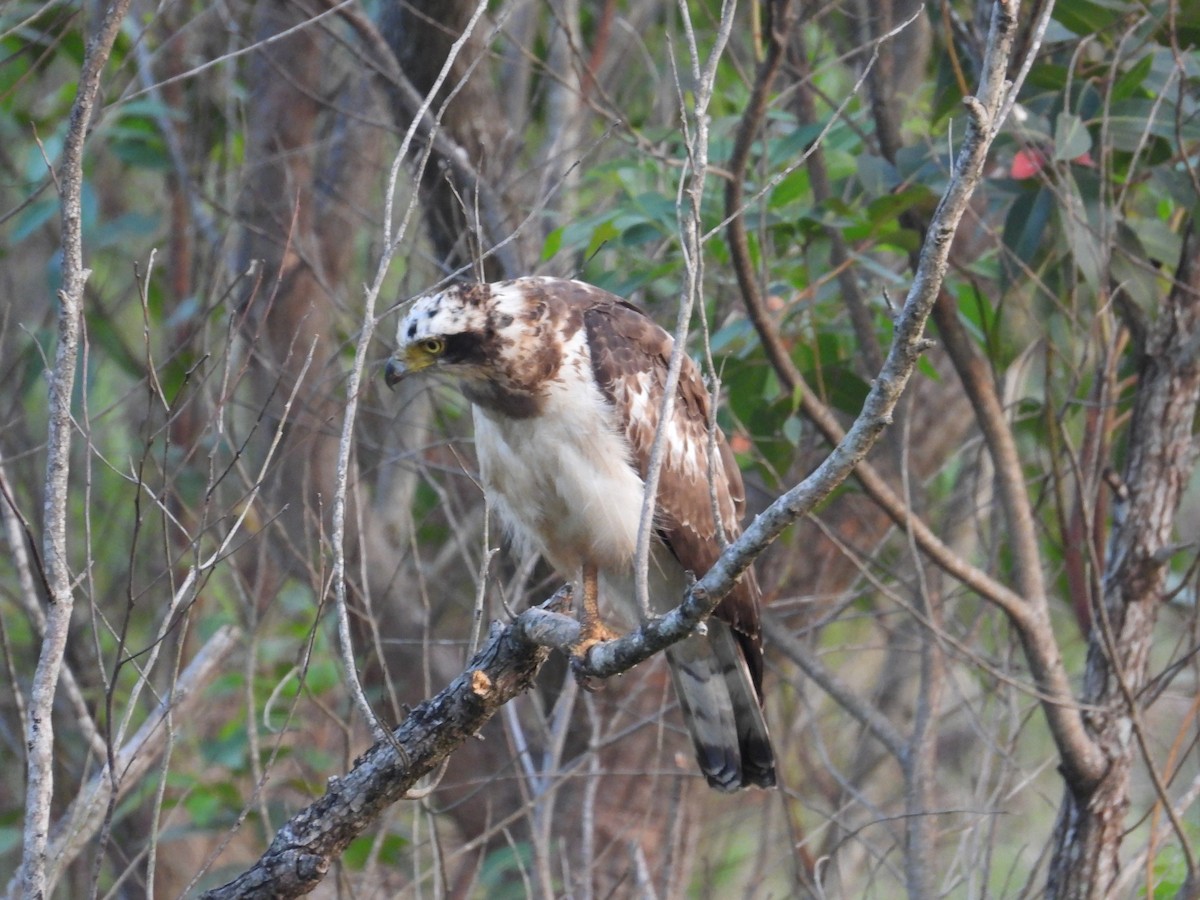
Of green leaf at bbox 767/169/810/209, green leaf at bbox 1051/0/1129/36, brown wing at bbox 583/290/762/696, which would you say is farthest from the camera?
green leaf at bbox 767/169/810/209

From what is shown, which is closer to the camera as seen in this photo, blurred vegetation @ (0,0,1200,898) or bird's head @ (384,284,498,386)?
bird's head @ (384,284,498,386)

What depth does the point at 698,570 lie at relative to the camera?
3520mm

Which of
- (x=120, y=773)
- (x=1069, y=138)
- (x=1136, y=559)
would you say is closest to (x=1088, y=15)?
(x=1069, y=138)

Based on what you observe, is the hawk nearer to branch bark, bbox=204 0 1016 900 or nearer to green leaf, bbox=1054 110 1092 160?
branch bark, bbox=204 0 1016 900

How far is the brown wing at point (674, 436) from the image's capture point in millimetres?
3324

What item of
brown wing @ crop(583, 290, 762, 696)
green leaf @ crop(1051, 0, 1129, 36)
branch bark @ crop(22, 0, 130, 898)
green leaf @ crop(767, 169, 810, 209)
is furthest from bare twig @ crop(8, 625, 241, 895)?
green leaf @ crop(1051, 0, 1129, 36)

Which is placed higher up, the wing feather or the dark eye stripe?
the dark eye stripe

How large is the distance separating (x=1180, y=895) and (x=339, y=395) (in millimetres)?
3820

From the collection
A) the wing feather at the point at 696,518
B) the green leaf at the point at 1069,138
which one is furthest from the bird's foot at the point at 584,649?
the green leaf at the point at 1069,138

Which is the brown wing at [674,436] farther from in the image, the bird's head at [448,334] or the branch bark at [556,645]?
the branch bark at [556,645]

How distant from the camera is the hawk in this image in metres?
3.21

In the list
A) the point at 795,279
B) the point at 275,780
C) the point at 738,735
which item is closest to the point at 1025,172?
the point at 795,279

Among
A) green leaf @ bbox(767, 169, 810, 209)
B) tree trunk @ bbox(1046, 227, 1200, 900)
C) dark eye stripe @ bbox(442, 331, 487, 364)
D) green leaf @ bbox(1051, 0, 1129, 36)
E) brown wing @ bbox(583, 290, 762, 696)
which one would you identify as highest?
green leaf @ bbox(1051, 0, 1129, 36)

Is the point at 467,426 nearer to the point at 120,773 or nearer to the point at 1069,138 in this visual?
the point at 120,773
